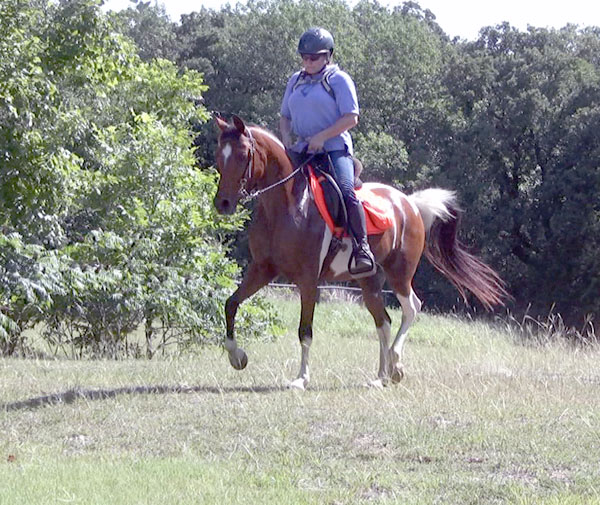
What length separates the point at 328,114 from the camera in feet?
32.7

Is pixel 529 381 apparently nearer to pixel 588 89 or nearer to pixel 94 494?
pixel 94 494

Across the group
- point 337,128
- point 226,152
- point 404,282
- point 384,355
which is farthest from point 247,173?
point 404,282

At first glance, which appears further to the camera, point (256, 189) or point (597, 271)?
point (597, 271)

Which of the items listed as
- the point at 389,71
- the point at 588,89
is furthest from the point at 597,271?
the point at 389,71

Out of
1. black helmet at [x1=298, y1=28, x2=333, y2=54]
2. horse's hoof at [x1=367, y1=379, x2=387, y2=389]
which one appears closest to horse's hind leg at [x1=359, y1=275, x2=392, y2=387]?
horse's hoof at [x1=367, y1=379, x2=387, y2=389]

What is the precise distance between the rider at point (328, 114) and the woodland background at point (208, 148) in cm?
326

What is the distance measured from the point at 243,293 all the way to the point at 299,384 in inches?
38.0

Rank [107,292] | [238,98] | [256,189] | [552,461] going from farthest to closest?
1. [238,98]
2. [107,292]
3. [256,189]
4. [552,461]

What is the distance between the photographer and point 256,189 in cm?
963

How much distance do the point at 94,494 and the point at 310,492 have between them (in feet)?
3.92

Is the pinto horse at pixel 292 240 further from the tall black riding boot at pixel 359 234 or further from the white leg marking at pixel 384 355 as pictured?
the tall black riding boot at pixel 359 234

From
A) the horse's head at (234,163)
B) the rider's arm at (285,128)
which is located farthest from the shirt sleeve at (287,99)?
the horse's head at (234,163)

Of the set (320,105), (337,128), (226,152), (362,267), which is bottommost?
(362,267)

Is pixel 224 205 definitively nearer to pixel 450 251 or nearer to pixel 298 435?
pixel 298 435
